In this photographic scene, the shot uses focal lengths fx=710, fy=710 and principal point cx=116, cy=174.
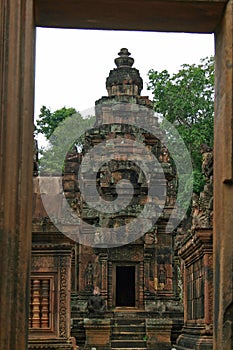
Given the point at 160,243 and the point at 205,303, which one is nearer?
the point at 205,303

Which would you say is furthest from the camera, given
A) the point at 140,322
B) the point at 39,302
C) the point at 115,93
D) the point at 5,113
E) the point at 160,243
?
the point at 115,93

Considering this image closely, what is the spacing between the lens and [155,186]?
25.4 m

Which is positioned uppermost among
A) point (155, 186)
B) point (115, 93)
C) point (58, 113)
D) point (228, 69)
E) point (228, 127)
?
→ point (58, 113)

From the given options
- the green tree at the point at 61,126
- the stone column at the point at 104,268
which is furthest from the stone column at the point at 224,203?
the green tree at the point at 61,126

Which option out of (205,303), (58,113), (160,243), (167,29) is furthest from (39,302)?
(58,113)

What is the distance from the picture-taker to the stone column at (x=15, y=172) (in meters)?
3.51

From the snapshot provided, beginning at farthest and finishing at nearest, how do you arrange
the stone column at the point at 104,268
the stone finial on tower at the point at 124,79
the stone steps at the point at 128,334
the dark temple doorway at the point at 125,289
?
the stone finial on tower at the point at 124,79 < the dark temple doorway at the point at 125,289 < the stone column at the point at 104,268 < the stone steps at the point at 128,334

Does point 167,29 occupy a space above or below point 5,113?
above

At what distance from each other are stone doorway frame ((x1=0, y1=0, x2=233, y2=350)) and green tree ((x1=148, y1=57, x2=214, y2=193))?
27.4 meters

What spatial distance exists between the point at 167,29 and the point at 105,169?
71.1ft

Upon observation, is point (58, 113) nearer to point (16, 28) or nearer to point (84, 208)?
point (84, 208)

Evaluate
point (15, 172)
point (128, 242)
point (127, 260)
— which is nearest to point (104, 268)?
point (127, 260)

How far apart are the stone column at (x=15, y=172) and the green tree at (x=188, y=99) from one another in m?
27.7

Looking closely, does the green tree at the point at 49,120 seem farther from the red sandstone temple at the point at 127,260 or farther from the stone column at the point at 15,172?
the stone column at the point at 15,172
